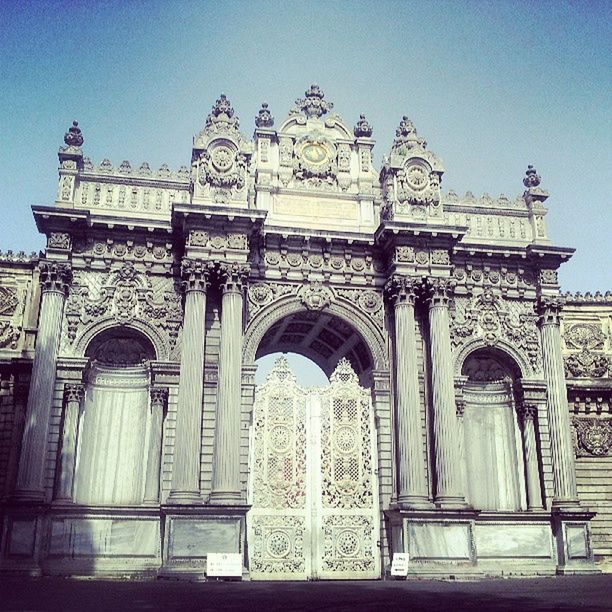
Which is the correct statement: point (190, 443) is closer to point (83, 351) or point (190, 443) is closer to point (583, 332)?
point (83, 351)

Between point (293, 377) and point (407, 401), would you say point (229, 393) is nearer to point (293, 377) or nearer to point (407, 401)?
point (293, 377)

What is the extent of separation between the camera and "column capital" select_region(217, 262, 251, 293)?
22.0 m

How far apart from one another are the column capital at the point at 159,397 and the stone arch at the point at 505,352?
31.2ft

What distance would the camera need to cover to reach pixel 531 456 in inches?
914

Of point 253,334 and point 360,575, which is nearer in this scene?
point 360,575

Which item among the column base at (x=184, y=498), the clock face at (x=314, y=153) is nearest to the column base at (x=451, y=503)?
the column base at (x=184, y=498)

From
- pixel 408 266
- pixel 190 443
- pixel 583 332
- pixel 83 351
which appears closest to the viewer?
pixel 190 443

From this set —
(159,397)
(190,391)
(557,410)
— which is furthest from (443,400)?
(159,397)

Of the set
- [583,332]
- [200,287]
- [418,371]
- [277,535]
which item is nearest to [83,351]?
[200,287]

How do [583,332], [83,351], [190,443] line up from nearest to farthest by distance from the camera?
[190,443] → [83,351] → [583,332]

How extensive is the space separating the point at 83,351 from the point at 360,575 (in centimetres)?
1034

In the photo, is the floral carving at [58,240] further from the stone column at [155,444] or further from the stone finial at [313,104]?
the stone finial at [313,104]

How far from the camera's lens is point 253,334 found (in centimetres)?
2269

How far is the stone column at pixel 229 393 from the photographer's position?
1991cm
